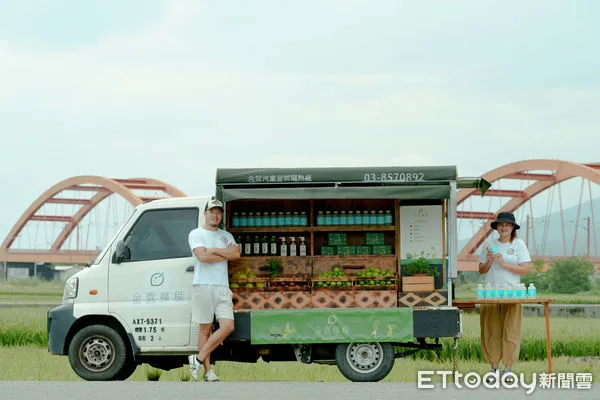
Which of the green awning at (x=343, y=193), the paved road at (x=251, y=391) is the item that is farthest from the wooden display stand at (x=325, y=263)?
the paved road at (x=251, y=391)

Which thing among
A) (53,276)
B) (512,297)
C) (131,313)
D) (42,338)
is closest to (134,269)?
(131,313)

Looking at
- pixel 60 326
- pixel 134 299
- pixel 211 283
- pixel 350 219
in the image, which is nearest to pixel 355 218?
pixel 350 219

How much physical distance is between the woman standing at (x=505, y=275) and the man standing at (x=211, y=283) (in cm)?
258

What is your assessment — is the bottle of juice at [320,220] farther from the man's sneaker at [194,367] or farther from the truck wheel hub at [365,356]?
the man's sneaker at [194,367]

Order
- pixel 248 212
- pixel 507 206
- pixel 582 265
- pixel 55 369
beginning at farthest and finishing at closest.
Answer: pixel 507 206 < pixel 582 265 < pixel 55 369 < pixel 248 212

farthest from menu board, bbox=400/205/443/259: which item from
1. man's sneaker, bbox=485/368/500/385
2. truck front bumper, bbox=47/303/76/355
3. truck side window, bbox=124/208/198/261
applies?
truck front bumper, bbox=47/303/76/355

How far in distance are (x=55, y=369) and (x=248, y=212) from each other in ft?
10.6

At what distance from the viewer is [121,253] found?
11.4 metres

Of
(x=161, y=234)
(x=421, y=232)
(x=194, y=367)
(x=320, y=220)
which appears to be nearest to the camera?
(x=194, y=367)

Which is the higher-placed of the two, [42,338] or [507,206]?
[507,206]

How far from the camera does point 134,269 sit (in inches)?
448

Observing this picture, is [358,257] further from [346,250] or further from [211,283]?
[211,283]

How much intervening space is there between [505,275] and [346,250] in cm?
173

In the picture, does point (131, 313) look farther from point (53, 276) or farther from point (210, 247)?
point (53, 276)
